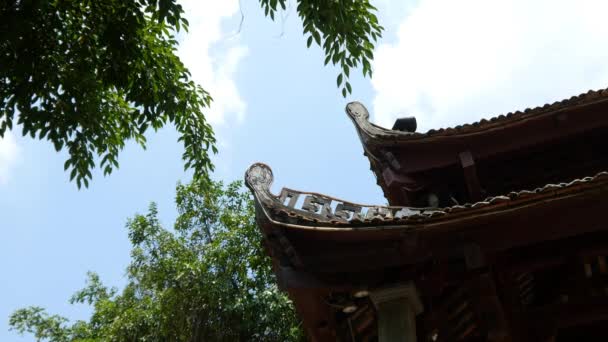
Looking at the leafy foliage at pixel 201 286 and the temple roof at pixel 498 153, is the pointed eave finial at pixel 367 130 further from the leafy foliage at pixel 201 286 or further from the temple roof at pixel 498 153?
the leafy foliage at pixel 201 286

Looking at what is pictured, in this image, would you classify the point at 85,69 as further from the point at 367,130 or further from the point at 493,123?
the point at 493,123

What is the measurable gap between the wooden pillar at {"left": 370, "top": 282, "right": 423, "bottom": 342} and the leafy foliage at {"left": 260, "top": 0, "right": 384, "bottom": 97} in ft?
8.94

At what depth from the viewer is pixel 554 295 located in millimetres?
5645

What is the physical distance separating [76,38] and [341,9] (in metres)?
2.90

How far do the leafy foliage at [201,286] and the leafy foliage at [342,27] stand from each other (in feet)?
26.6

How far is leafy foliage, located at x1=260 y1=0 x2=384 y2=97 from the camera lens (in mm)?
6582

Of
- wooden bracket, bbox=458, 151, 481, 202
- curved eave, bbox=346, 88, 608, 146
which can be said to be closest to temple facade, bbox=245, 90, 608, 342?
wooden bracket, bbox=458, 151, 481, 202

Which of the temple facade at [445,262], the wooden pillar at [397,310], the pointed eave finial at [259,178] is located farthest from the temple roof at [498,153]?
the wooden pillar at [397,310]

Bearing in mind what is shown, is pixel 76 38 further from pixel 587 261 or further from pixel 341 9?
pixel 587 261

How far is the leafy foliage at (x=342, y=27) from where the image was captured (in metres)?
6.58

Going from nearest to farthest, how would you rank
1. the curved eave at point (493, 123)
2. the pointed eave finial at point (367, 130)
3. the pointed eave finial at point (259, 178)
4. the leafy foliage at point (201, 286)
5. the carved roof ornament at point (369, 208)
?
the carved roof ornament at point (369, 208), the pointed eave finial at point (259, 178), the curved eave at point (493, 123), the pointed eave finial at point (367, 130), the leafy foliage at point (201, 286)

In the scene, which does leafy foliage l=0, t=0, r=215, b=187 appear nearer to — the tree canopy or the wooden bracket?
the tree canopy

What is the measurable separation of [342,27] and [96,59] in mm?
2671

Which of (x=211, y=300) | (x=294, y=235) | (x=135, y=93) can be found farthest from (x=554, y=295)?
(x=211, y=300)
